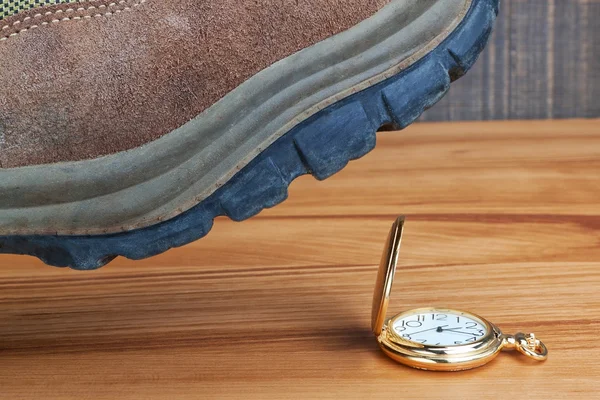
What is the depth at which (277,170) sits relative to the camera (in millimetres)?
584

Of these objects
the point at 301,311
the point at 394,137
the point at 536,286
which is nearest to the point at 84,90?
the point at 301,311

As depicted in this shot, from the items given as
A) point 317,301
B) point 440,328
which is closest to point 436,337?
point 440,328

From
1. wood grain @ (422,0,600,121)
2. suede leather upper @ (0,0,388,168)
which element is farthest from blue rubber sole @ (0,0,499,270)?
wood grain @ (422,0,600,121)

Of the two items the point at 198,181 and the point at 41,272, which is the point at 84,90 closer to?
the point at 198,181

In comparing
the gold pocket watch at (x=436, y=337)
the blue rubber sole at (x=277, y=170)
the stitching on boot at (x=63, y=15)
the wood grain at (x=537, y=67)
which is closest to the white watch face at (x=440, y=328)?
the gold pocket watch at (x=436, y=337)

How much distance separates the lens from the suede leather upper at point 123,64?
57 cm

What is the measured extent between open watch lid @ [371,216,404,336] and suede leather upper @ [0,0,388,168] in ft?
0.53

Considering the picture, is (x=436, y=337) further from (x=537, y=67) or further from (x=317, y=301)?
(x=537, y=67)

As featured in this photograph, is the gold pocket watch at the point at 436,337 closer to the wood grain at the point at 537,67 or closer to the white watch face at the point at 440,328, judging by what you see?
the white watch face at the point at 440,328

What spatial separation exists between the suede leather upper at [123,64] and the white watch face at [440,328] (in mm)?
229

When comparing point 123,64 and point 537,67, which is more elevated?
point 123,64

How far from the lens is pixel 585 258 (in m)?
0.84

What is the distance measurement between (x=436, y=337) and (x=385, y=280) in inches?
2.4

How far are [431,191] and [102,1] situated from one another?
0.71 m
